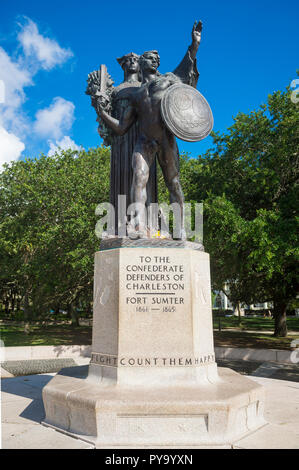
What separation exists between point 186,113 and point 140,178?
1218 millimetres

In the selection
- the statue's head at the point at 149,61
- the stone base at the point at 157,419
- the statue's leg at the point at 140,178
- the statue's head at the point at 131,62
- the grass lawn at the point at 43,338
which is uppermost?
the statue's head at the point at 131,62

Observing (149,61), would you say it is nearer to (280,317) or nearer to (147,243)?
(147,243)

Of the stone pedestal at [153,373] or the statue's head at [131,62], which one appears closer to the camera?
the stone pedestal at [153,373]

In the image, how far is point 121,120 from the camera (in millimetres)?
6246

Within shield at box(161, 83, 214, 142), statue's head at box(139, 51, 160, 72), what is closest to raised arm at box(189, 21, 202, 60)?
statue's head at box(139, 51, 160, 72)

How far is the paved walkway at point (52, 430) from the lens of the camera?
13.1 ft

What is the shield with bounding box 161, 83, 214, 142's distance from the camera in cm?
546

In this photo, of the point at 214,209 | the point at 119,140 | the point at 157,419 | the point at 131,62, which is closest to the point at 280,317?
the point at 214,209

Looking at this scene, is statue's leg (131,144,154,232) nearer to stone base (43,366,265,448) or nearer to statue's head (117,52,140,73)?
statue's head (117,52,140,73)

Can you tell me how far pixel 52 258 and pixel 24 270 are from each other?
2.13m

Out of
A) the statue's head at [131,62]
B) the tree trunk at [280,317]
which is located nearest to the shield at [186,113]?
the statue's head at [131,62]

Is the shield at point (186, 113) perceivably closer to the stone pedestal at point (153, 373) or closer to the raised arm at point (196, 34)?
the raised arm at point (196, 34)

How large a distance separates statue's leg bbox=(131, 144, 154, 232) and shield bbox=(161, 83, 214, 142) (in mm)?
751

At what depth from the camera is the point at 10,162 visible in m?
22.7
